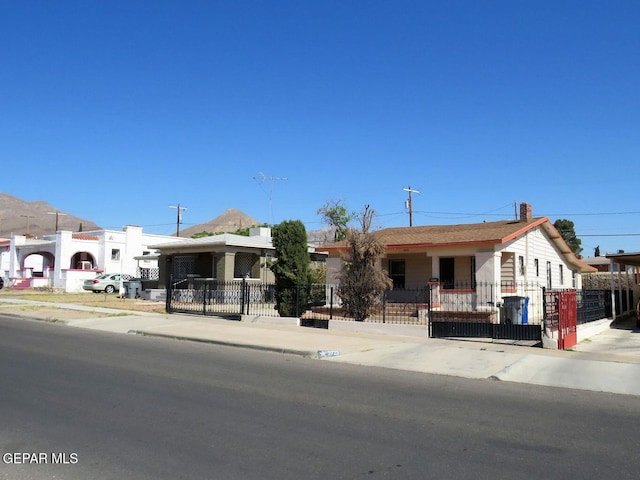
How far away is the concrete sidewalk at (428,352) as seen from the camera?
10234 mm

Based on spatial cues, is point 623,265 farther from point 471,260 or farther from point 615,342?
point 615,342

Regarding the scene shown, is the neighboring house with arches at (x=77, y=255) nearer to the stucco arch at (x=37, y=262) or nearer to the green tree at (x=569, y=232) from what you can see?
the stucco arch at (x=37, y=262)

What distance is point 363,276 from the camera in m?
18.2

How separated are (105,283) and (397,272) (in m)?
24.8

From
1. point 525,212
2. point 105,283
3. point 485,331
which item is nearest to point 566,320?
point 485,331

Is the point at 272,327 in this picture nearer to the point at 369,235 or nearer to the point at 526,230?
the point at 369,235

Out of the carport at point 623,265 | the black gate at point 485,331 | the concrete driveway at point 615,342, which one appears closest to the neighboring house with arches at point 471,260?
the carport at point 623,265

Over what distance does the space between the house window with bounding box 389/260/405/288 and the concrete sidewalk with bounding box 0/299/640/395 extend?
8483mm

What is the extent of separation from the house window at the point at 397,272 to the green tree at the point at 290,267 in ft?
20.2

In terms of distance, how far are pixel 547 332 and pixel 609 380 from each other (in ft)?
15.8

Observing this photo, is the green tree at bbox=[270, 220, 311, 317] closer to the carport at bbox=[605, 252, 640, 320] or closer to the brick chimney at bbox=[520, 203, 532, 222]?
the brick chimney at bbox=[520, 203, 532, 222]

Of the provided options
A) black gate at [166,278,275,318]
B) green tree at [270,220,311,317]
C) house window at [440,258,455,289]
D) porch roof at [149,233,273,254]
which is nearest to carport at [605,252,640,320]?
house window at [440,258,455,289]

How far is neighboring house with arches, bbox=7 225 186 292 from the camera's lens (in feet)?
146

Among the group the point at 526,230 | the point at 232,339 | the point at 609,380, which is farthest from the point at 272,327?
the point at 526,230
